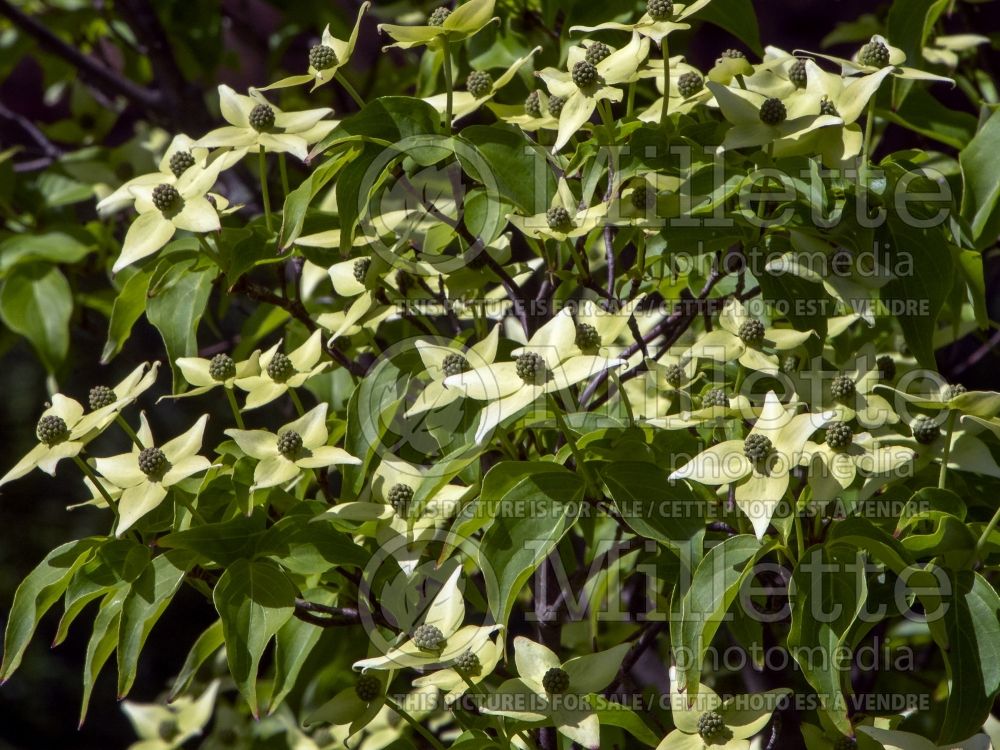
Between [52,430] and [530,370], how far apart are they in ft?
1.37

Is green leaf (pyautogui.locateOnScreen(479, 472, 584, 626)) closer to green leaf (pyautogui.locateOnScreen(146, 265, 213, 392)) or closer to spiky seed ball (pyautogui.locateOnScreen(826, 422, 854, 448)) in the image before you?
spiky seed ball (pyautogui.locateOnScreen(826, 422, 854, 448))

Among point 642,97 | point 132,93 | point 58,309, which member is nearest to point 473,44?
point 642,97

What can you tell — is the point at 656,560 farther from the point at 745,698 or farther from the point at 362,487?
the point at 362,487

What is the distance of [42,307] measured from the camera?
57.9 inches

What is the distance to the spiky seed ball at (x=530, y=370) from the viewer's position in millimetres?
827

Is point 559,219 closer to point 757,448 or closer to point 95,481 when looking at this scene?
point 757,448

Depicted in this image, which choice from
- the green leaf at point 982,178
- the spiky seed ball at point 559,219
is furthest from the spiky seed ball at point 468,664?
the green leaf at point 982,178

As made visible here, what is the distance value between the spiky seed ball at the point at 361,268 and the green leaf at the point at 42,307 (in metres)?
0.61

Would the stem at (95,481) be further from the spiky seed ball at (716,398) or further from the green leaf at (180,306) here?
the spiky seed ball at (716,398)

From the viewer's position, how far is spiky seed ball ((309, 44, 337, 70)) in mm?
988

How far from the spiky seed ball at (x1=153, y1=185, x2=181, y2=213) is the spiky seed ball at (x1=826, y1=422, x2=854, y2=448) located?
585mm

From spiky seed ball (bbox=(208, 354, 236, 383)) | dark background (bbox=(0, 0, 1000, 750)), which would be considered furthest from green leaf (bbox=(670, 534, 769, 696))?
dark background (bbox=(0, 0, 1000, 750))

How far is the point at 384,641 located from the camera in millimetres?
973

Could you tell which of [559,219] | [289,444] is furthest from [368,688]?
[559,219]
